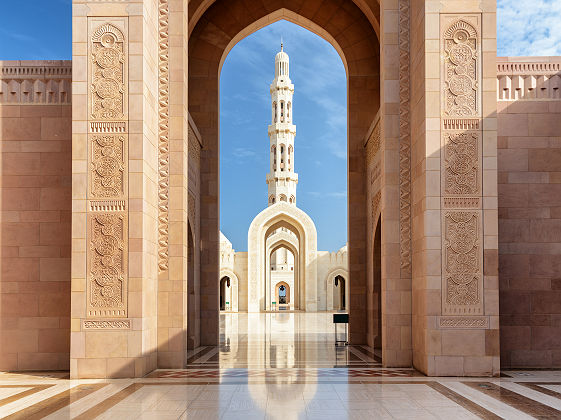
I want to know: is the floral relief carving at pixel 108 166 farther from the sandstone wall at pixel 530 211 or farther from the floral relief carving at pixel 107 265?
the sandstone wall at pixel 530 211

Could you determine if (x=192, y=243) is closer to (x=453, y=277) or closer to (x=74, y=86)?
(x=74, y=86)

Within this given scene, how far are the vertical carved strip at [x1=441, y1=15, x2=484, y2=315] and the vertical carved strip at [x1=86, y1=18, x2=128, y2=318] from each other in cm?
431

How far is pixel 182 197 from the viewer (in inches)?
344

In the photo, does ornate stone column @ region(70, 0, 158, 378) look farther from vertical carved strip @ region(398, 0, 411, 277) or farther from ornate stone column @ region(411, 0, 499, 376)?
ornate stone column @ region(411, 0, 499, 376)

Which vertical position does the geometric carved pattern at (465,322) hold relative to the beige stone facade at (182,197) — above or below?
below

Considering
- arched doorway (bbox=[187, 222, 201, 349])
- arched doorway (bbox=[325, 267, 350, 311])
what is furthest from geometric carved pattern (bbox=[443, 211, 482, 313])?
arched doorway (bbox=[325, 267, 350, 311])

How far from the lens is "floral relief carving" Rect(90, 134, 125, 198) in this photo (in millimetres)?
7738

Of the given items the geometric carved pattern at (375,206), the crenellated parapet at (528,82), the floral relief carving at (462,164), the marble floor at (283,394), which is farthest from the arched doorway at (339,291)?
the floral relief carving at (462,164)

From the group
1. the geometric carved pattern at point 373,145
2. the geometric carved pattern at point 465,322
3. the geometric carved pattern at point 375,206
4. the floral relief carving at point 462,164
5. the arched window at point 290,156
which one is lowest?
the geometric carved pattern at point 465,322

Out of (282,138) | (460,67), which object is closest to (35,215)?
(460,67)

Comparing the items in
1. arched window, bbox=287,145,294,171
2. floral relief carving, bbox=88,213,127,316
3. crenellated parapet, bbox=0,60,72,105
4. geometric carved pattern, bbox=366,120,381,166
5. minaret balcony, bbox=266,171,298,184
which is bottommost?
floral relief carving, bbox=88,213,127,316

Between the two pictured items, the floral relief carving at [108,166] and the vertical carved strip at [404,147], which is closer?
the floral relief carving at [108,166]

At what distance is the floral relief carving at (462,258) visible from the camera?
769cm

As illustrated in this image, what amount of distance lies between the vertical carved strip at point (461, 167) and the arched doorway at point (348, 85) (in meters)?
4.65
